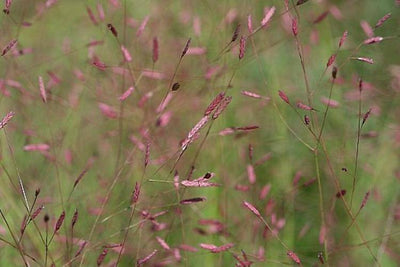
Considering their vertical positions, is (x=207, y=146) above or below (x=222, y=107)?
below

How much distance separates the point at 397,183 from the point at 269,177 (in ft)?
1.00

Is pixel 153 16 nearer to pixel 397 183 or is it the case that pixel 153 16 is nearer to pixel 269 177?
pixel 269 177

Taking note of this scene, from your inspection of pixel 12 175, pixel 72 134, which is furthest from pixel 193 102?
pixel 12 175

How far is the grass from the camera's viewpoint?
1.51 metres

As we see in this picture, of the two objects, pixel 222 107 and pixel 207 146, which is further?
pixel 207 146

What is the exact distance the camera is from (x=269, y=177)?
1775 mm

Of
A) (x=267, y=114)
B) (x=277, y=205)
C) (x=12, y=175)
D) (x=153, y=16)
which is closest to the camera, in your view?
(x=277, y=205)

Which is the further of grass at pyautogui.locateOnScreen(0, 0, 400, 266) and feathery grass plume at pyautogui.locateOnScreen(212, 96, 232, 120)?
grass at pyautogui.locateOnScreen(0, 0, 400, 266)

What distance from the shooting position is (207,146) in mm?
1737

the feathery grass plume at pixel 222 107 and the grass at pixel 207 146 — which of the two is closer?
the feathery grass plume at pixel 222 107

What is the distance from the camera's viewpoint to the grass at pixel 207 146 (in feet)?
4.96

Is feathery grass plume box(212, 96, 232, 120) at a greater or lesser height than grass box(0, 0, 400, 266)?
greater

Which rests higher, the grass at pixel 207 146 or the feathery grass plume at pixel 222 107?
the feathery grass plume at pixel 222 107

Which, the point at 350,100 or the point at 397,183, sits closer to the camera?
the point at 397,183
